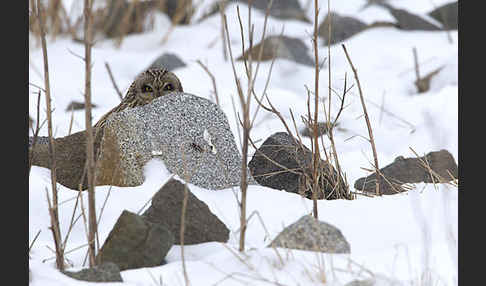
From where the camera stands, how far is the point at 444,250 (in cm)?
228

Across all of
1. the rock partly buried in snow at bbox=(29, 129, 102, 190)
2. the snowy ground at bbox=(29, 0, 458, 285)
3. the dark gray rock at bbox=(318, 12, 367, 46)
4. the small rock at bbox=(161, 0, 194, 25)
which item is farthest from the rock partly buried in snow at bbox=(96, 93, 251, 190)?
the small rock at bbox=(161, 0, 194, 25)

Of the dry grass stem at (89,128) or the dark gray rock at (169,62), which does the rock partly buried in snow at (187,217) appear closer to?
the dry grass stem at (89,128)

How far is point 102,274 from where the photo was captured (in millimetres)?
2088

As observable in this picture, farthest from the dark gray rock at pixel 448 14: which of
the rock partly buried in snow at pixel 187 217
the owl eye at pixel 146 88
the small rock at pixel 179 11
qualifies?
the rock partly buried in snow at pixel 187 217

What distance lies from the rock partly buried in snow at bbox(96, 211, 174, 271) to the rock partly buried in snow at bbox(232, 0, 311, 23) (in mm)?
4692

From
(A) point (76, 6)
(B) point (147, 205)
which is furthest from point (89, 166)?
(A) point (76, 6)

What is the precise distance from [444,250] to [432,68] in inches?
→ 134

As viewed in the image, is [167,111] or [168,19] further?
[168,19]

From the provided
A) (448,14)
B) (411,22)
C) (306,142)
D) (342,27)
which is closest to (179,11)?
(342,27)

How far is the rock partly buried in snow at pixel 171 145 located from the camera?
9.27ft

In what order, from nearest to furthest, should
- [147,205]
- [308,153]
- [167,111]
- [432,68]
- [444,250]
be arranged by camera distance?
[444,250], [147,205], [167,111], [308,153], [432,68]

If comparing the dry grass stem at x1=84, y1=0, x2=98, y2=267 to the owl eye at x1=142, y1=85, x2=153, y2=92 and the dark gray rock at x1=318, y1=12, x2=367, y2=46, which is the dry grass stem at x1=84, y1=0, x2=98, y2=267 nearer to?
the owl eye at x1=142, y1=85, x2=153, y2=92

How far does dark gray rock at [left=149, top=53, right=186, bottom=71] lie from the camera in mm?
5645
